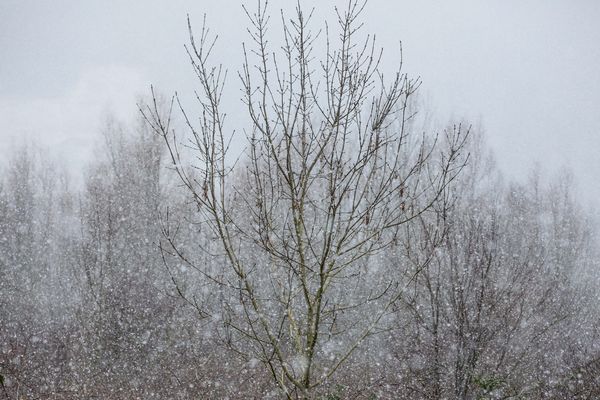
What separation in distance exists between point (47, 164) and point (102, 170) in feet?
44.8

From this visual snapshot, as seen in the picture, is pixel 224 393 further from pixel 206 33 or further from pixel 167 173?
pixel 167 173

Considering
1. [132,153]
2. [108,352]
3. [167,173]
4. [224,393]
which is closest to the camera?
[224,393]

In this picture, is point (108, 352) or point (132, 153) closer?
point (108, 352)

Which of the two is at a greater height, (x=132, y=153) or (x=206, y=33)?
(x=132, y=153)

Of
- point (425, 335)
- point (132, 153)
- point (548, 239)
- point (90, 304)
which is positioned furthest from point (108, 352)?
point (548, 239)

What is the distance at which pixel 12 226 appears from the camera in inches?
1139

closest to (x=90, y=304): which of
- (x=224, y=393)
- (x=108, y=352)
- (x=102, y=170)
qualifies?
(x=108, y=352)

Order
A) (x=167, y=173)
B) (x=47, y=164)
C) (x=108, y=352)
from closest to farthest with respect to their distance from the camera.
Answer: (x=108, y=352)
(x=167, y=173)
(x=47, y=164)

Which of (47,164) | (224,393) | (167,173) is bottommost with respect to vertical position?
(224,393)

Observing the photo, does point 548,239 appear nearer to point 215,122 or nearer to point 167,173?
point 167,173

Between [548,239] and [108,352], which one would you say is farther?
[548,239]

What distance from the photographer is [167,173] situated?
2644 centimetres

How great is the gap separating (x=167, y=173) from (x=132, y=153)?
10.8ft

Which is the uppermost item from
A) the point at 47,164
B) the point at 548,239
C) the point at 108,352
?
the point at 47,164
